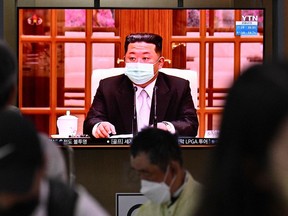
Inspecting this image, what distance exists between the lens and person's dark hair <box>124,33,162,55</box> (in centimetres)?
768

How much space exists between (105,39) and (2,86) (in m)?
5.20

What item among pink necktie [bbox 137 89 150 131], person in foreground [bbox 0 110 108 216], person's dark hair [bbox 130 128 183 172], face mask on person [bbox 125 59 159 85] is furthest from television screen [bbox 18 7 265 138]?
person in foreground [bbox 0 110 108 216]

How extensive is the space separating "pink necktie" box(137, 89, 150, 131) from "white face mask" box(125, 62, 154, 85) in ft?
0.41

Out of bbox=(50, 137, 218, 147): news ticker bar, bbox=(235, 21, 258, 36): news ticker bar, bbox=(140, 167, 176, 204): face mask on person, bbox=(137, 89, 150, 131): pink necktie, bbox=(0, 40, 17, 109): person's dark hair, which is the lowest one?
bbox=(140, 167, 176, 204): face mask on person

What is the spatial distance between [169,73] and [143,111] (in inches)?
17.0

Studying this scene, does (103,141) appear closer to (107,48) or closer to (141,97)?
(141,97)

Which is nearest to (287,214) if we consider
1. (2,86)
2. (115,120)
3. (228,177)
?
(228,177)

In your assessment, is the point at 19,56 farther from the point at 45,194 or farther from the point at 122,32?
the point at 45,194

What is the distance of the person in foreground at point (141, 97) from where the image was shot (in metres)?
7.66

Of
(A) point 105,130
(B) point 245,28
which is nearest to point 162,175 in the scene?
(A) point 105,130

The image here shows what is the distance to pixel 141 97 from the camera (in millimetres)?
7727

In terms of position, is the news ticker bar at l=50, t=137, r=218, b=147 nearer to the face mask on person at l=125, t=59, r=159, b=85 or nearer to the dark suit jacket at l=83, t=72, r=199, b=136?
the dark suit jacket at l=83, t=72, r=199, b=136

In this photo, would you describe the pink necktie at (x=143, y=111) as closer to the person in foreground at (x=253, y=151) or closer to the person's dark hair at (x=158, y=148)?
the person's dark hair at (x=158, y=148)

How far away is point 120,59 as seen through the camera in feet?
25.3
